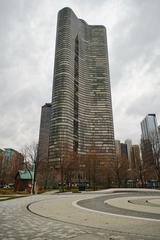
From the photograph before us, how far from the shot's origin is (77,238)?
5582 mm

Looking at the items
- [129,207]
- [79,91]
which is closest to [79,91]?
[79,91]

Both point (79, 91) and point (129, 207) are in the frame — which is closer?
point (129, 207)

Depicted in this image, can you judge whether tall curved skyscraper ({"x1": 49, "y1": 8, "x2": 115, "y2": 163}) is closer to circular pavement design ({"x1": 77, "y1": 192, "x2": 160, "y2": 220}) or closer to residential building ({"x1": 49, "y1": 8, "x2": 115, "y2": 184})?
residential building ({"x1": 49, "y1": 8, "x2": 115, "y2": 184})

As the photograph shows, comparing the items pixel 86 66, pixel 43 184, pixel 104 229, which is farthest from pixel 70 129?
pixel 104 229

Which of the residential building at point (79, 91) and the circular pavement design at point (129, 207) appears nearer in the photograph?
the circular pavement design at point (129, 207)

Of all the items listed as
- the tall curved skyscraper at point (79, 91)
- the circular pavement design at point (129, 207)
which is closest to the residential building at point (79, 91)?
the tall curved skyscraper at point (79, 91)

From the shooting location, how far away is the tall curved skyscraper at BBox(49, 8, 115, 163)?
490 ft

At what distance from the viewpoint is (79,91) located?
166875mm

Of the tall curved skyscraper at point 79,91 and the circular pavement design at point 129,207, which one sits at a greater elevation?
the tall curved skyscraper at point 79,91

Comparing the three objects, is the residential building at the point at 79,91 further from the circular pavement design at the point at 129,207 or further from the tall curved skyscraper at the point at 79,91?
the circular pavement design at the point at 129,207

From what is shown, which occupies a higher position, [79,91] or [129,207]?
[79,91]

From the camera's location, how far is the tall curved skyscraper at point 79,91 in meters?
150

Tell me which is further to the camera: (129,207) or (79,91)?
(79,91)

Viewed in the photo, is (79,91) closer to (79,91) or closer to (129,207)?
(79,91)
